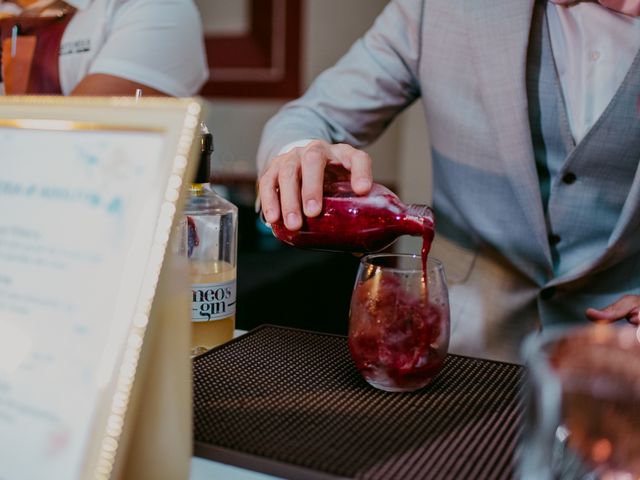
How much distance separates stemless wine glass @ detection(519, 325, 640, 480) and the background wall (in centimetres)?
358

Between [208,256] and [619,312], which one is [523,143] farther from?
[208,256]

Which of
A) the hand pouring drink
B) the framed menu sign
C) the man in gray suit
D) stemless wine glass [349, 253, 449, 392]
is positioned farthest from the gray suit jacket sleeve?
the framed menu sign

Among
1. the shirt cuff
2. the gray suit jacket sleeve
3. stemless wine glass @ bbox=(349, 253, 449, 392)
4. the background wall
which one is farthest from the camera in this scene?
the background wall

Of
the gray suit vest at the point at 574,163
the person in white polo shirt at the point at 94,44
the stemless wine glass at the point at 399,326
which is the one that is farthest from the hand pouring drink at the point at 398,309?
the person in white polo shirt at the point at 94,44

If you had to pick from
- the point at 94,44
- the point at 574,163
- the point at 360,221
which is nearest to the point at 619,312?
the point at 574,163

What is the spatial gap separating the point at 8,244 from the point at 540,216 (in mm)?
1036

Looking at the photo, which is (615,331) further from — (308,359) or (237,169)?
(237,169)

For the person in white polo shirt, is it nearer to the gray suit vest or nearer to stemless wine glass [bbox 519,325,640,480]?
the gray suit vest

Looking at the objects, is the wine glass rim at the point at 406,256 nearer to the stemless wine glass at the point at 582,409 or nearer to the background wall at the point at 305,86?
the stemless wine glass at the point at 582,409

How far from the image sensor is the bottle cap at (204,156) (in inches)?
37.6

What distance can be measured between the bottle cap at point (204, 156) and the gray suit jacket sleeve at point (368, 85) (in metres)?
0.52

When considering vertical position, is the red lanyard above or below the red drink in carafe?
above

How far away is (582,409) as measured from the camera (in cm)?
52

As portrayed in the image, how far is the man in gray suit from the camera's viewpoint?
1.35 meters
